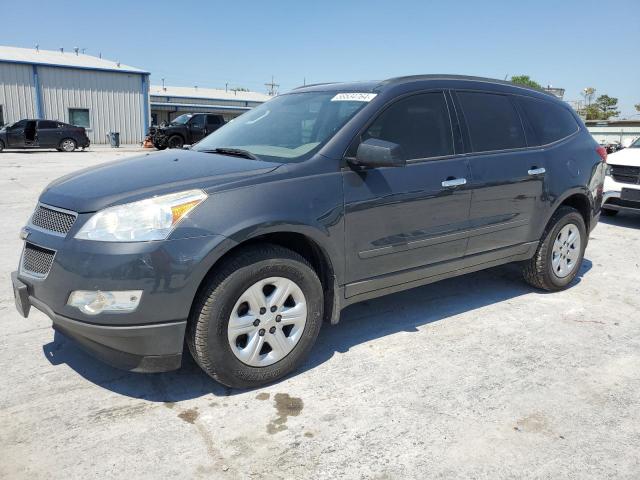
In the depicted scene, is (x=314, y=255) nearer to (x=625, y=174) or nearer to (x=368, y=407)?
(x=368, y=407)

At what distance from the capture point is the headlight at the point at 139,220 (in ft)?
8.68

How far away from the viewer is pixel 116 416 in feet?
9.19

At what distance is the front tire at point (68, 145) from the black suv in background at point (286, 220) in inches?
875

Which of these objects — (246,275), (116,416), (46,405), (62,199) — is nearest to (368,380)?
(246,275)

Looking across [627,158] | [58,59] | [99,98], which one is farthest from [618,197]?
[58,59]

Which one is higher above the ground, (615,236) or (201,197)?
(201,197)

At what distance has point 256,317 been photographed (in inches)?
117

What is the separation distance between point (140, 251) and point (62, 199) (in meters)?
0.71

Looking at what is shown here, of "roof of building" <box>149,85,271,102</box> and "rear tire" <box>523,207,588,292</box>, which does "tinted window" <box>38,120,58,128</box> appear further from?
"roof of building" <box>149,85,271,102</box>

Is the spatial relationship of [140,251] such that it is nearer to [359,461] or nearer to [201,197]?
[201,197]

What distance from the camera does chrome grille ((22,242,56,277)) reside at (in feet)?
9.25

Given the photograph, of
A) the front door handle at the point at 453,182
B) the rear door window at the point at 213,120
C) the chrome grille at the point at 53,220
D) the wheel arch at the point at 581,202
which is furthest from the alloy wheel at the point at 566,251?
the rear door window at the point at 213,120

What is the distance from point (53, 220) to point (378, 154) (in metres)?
1.87

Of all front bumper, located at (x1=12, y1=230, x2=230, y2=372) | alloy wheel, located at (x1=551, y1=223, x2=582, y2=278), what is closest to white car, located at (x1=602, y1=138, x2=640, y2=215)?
alloy wheel, located at (x1=551, y1=223, x2=582, y2=278)
